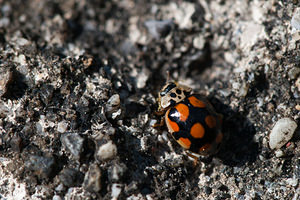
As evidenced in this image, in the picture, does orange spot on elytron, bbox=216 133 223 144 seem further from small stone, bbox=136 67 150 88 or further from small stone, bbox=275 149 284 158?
small stone, bbox=136 67 150 88

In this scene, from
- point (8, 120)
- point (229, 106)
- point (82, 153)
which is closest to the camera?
point (82, 153)

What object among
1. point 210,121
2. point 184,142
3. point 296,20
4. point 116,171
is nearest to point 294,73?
→ point 296,20

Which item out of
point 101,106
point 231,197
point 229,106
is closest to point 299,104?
point 229,106

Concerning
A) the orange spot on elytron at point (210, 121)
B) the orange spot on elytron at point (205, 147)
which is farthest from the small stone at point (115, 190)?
the orange spot on elytron at point (210, 121)

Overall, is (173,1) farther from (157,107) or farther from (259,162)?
(259,162)

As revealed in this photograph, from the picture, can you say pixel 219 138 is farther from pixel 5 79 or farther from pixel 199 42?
pixel 5 79

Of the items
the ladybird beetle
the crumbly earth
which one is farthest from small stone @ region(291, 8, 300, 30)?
the ladybird beetle

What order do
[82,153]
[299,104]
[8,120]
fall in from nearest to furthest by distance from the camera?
[82,153] → [8,120] → [299,104]
